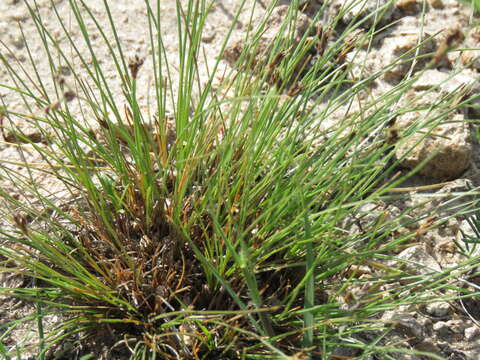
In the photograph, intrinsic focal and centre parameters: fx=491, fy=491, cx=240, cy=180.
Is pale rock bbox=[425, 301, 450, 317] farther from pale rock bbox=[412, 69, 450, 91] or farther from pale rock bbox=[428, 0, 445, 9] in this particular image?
pale rock bbox=[428, 0, 445, 9]

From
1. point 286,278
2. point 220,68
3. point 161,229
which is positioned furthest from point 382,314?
point 220,68

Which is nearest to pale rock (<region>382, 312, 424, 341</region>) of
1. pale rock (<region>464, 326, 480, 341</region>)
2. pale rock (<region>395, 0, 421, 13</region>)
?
pale rock (<region>464, 326, 480, 341</region>)

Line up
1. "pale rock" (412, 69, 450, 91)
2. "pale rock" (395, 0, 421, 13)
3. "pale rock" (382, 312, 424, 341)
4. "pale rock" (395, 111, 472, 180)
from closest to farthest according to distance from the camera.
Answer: "pale rock" (382, 312, 424, 341) < "pale rock" (395, 111, 472, 180) < "pale rock" (412, 69, 450, 91) < "pale rock" (395, 0, 421, 13)

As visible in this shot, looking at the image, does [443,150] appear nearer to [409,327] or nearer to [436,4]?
[409,327]

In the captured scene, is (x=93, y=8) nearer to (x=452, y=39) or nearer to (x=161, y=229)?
(x=161, y=229)

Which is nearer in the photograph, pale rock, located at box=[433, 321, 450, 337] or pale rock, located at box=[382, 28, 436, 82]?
pale rock, located at box=[433, 321, 450, 337]

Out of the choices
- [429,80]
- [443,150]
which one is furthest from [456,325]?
[429,80]

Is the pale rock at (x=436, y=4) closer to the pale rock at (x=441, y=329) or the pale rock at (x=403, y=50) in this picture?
the pale rock at (x=403, y=50)

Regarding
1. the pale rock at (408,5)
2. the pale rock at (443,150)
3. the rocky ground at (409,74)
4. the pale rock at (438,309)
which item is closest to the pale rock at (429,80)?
the rocky ground at (409,74)
